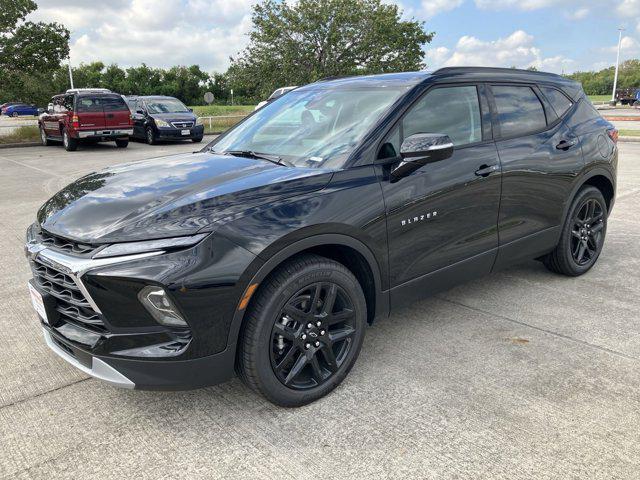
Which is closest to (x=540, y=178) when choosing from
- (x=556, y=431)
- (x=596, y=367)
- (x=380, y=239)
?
(x=596, y=367)

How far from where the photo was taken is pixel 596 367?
323cm

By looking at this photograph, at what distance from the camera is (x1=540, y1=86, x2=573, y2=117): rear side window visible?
4.36 meters

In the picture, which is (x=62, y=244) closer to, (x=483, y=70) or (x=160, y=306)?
(x=160, y=306)

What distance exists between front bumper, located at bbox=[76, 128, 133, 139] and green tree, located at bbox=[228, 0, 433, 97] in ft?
63.8

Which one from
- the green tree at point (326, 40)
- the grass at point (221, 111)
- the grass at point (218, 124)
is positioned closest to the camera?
the grass at point (218, 124)

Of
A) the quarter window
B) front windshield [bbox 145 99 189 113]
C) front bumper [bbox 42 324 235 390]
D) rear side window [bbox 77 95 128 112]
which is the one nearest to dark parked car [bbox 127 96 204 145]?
front windshield [bbox 145 99 189 113]

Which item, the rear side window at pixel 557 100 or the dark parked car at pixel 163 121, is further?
the dark parked car at pixel 163 121

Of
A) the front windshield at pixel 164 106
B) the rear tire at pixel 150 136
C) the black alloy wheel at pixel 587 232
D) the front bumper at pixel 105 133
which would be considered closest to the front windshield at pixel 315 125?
the black alloy wheel at pixel 587 232

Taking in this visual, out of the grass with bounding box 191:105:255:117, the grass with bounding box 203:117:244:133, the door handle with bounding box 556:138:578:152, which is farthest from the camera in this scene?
the grass with bounding box 191:105:255:117

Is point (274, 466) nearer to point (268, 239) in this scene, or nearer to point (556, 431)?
point (268, 239)

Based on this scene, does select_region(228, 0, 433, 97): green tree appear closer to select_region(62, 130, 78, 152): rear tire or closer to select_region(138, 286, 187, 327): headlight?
select_region(62, 130, 78, 152): rear tire

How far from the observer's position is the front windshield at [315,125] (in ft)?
10.4

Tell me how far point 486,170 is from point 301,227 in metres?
1.61

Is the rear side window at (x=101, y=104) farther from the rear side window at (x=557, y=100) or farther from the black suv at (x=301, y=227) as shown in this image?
the rear side window at (x=557, y=100)
